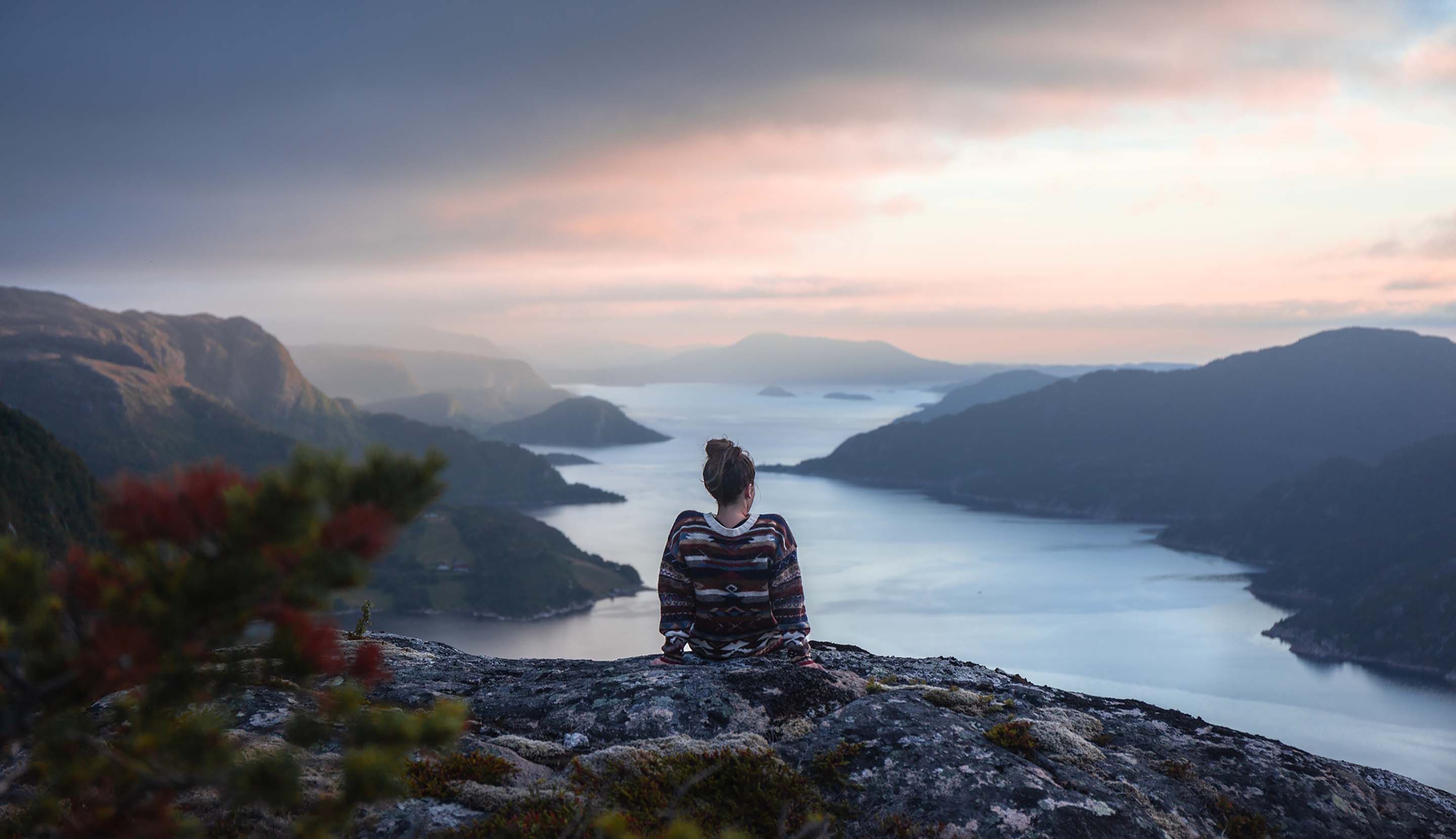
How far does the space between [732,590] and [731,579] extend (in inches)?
5.5

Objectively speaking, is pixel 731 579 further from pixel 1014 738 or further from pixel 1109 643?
pixel 1109 643

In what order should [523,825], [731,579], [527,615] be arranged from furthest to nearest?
1. [527,615]
2. [731,579]
3. [523,825]

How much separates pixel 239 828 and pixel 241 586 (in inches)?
113

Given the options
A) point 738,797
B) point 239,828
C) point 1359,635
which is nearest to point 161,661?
point 239,828

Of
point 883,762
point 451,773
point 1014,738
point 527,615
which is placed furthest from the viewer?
point 527,615

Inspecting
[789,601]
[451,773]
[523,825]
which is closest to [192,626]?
[523,825]

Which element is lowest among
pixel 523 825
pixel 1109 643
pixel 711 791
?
pixel 1109 643

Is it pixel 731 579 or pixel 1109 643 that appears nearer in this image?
pixel 731 579

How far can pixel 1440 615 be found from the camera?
179 meters

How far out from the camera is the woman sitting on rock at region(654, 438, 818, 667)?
8109mm

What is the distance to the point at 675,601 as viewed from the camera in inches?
330

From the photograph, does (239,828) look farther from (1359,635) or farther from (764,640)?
(1359,635)

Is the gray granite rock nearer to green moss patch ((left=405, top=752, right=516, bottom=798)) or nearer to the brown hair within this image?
green moss patch ((left=405, top=752, right=516, bottom=798))

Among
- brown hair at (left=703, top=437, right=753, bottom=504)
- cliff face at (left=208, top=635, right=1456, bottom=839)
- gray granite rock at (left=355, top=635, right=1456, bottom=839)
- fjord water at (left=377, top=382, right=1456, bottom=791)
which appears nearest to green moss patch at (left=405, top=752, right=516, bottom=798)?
cliff face at (left=208, top=635, right=1456, bottom=839)
